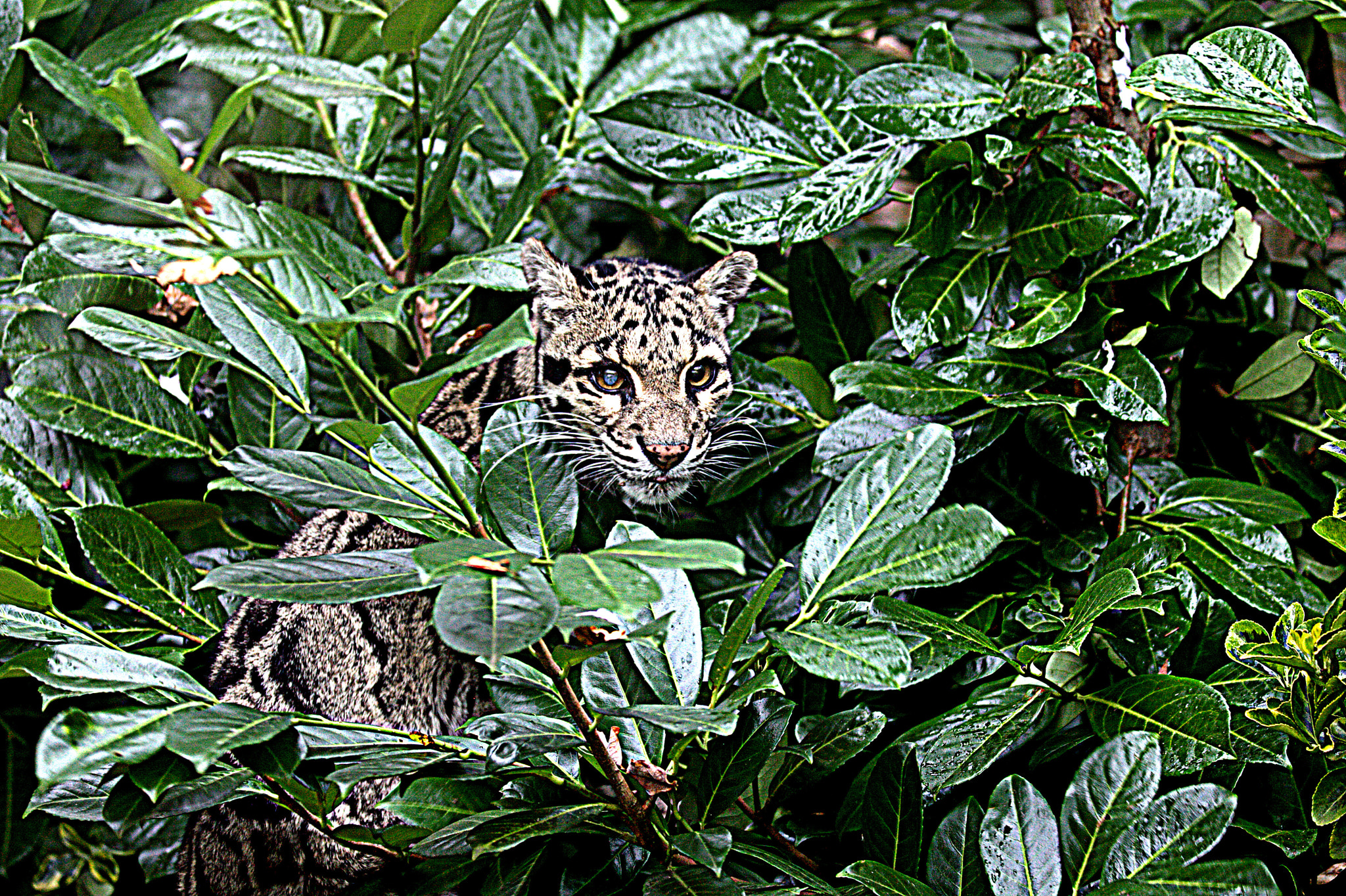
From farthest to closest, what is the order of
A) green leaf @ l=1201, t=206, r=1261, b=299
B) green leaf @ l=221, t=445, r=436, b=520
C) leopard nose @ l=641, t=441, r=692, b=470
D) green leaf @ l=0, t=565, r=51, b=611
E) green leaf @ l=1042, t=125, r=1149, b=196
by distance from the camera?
leopard nose @ l=641, t=441, r=692, b=470
green leaf @ l=1201, t=206, r=1261, b=299
green leaf @ l=1042, t=125, r=1149, b=196
green leaf @ l=0, t=565, r=51, b=611
green leaf @ l=221, t=445, r=436, b=520

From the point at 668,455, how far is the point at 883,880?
0.51 meters

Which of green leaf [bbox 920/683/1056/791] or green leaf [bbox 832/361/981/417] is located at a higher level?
green leaf [bbox 832/361/981/417]

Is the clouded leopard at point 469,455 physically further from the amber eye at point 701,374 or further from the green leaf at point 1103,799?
the green leaf at point 1103,799

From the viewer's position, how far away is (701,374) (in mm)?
1161

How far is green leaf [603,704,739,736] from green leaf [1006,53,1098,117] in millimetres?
516

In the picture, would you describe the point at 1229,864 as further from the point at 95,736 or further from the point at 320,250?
the point at 320,250


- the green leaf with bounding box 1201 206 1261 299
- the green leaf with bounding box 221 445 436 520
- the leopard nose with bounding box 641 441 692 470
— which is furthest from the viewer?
the leopard nose with bounding box 641 441 692 470

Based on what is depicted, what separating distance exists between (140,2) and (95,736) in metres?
1.16

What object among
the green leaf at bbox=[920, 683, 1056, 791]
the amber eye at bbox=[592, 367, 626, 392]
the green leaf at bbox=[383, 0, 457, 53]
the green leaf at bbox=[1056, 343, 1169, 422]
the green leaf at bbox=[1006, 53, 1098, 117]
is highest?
the green leaf at bbox=[383, 0, 457, 53]

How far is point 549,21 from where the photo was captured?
1.26 metres

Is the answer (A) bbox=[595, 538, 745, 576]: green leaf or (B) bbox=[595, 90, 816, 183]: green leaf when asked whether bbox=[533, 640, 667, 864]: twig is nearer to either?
(A) bbox=[595, 538, 745, 576]: green leaf

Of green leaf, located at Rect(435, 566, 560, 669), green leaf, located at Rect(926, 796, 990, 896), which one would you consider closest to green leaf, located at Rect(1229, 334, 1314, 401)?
green leaf, located at Rect(926, 796, 990, 896)

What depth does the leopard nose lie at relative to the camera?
1.06 m

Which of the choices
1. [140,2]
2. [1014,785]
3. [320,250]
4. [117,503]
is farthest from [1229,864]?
[140,2]
